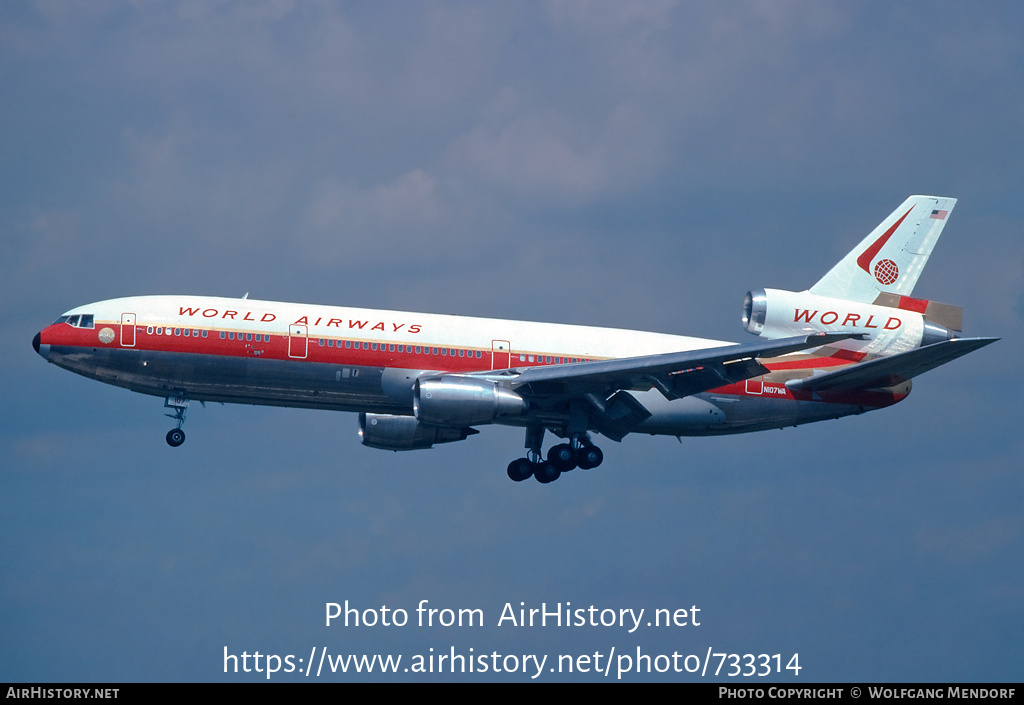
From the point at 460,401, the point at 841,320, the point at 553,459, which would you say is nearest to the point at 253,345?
the point at 460,401

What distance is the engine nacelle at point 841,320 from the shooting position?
5794 cm

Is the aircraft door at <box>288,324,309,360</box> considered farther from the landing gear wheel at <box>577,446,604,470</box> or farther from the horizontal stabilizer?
the horizontal stabilizer

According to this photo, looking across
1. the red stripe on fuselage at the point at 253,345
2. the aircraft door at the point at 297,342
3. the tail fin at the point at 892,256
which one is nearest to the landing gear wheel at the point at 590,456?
the red stripe on fuselage at the point at 253,345

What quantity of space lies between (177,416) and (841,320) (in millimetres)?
26763

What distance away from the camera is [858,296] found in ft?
200

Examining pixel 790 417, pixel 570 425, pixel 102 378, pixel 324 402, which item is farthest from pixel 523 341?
pixel 102 378

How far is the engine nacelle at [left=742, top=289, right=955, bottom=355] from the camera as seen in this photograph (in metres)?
57.9

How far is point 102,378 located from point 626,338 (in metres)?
20.9

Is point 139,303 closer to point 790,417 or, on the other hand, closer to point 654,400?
point 654,400

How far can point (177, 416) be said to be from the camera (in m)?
56.5

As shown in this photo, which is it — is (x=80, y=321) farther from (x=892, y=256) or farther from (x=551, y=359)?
(x=892, y=256)

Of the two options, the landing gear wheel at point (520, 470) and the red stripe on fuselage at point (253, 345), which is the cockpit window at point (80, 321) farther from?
the landing gear wheel at point (520, 470)

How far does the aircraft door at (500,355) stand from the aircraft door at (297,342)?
7.38 metres
